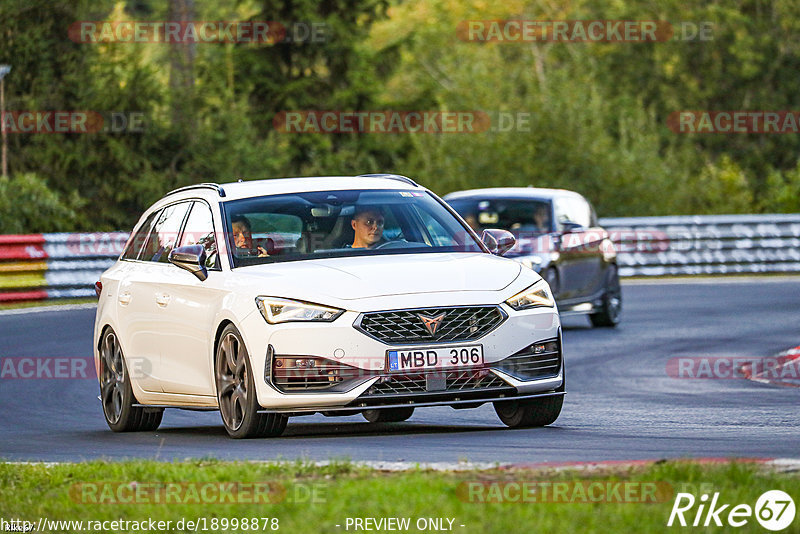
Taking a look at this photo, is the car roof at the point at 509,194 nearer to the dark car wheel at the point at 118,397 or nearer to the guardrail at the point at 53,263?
the guardrail at the point at 53,263

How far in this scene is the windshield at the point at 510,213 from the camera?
852 inches

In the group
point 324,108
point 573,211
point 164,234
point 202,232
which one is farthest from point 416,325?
point 324,108

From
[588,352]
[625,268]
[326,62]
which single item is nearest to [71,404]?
[588,352]

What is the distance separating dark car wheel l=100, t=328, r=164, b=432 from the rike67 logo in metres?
6.24

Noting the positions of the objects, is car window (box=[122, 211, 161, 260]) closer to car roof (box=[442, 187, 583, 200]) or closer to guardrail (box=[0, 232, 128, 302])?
car roof (box=[442, 187, 583, 200])

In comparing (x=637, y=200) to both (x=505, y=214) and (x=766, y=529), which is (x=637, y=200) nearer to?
(x=505, y=214)

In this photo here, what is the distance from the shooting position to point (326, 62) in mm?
47281

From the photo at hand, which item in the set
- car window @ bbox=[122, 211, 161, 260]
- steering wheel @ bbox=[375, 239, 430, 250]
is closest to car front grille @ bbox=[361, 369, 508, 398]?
steering wheel @ bbox=[375, 239, 430, 250]

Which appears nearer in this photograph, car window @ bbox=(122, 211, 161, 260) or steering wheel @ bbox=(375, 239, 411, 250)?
steering wheel @ bbox=(375, 239, 411, 250)

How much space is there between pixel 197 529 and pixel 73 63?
103 feet

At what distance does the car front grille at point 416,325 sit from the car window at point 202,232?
156 cm

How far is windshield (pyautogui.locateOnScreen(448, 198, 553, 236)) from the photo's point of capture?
71.0 feet

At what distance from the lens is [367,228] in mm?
11336

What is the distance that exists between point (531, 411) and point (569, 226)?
1072 centimetres
